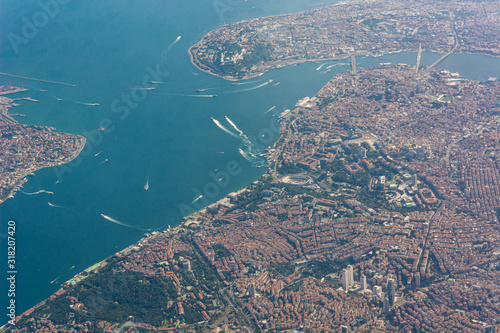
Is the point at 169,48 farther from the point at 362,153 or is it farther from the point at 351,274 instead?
the point at 351,274

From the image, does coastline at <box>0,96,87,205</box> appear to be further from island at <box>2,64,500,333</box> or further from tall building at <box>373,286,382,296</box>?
tall building at <box>373,286,382,296</box>

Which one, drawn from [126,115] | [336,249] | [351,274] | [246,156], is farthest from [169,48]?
[351,274]

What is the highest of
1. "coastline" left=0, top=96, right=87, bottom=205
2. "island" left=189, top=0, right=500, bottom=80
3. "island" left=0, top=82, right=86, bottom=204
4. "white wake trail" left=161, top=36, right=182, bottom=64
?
"island" left=0, top=82, right=86, bottom=204

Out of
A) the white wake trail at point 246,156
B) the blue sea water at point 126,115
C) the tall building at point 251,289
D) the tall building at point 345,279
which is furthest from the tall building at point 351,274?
the white wake trail at point 246,156

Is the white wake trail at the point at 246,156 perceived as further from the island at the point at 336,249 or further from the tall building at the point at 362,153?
the tall building at the point at 362,153

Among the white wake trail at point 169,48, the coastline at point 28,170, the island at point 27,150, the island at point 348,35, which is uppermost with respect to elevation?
the island at point 27,150

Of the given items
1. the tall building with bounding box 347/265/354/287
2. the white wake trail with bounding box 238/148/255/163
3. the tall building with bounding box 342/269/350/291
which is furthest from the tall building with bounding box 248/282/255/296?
the white wake trail with bounding box 238/148/255/163
